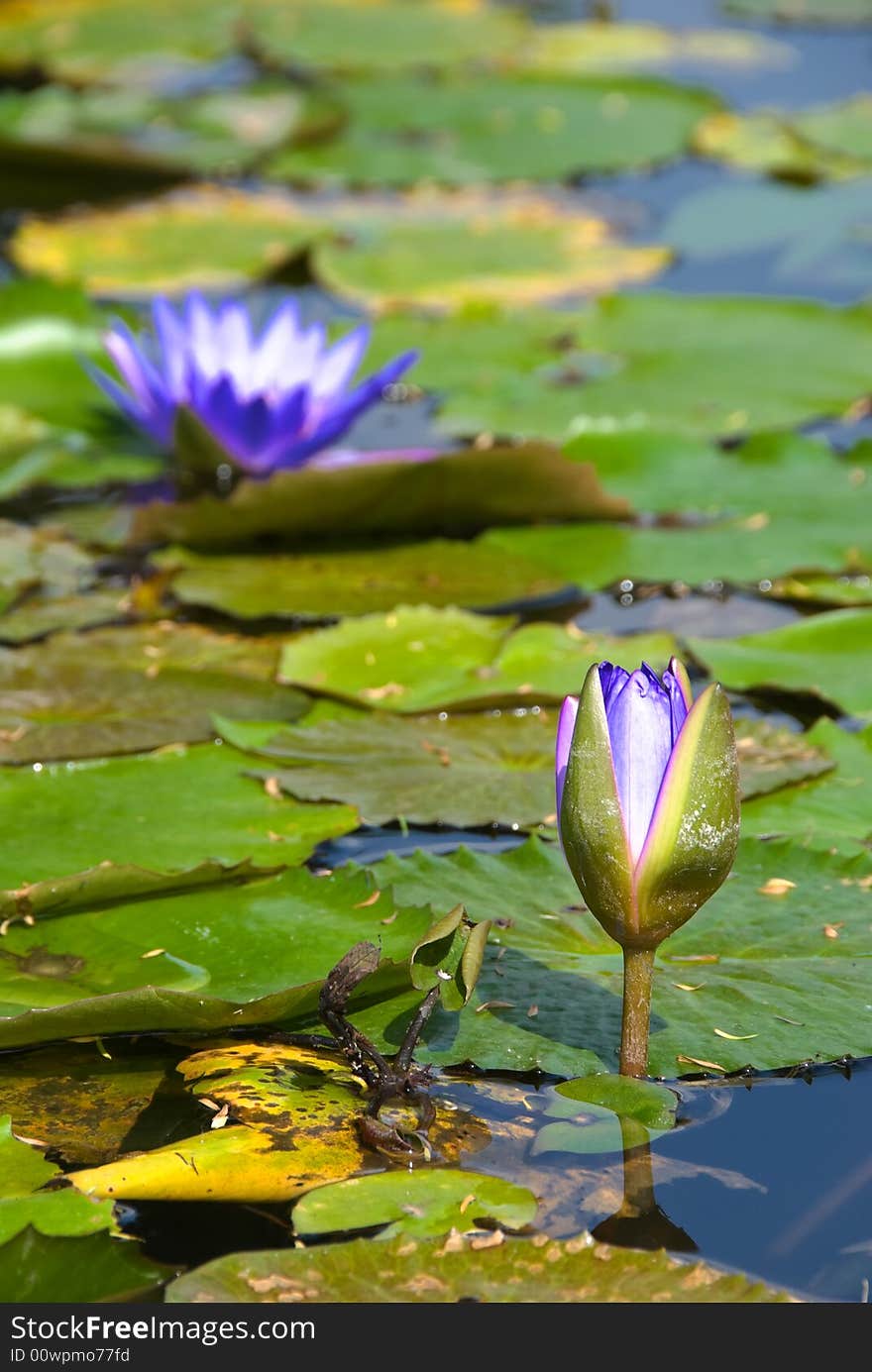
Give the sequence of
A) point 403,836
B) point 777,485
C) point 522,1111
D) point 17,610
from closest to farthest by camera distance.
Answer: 1. point 522,1111
2. point 403,836
3. point 17,610
4. point 777,485

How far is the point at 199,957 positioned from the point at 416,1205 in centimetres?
47

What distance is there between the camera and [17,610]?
2637 mm

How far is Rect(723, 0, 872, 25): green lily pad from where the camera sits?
21.7 feet

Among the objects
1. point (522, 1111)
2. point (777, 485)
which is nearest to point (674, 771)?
point (522, 1111)

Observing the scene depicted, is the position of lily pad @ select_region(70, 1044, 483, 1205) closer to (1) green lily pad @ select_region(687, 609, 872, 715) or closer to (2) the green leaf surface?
(1) green lily pad @ select_region(687, 609, 872, 715)

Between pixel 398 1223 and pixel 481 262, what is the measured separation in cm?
327

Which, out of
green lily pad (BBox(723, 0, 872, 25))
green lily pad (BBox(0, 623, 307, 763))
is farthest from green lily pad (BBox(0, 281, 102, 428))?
green lily pad (BBox(723, 0, 872, 25))

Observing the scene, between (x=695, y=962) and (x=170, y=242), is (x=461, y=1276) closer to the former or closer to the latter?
(x=695, y=962)

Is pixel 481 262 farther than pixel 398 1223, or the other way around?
pixel 481 262

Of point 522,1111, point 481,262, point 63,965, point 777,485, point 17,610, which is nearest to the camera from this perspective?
point 522,1111

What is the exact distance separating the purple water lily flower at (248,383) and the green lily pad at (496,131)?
1.99 m

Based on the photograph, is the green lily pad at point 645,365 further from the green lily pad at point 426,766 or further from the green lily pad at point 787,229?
the green lily pad at point 426,766

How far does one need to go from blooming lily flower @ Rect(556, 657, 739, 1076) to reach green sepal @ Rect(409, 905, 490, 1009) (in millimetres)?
128

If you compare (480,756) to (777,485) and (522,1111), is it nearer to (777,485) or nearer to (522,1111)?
(522,1111)
